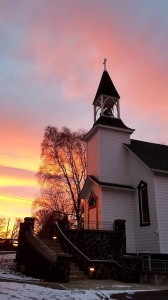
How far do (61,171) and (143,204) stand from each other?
434 inches

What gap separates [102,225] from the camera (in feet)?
60.1

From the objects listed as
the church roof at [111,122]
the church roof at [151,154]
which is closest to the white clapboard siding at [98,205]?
the church roof at [151,154]

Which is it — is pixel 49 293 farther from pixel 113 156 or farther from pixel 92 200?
pixel 113 156

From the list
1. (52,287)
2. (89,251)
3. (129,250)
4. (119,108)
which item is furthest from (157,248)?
(119,108)

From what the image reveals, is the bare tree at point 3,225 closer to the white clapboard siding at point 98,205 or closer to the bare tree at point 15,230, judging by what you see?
the bare tree at point 15,230

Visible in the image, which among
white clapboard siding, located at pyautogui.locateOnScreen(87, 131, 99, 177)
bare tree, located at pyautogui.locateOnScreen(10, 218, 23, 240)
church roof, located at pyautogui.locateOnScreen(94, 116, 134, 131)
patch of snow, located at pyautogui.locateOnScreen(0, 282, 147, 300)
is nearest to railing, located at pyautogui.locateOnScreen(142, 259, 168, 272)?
patch of snow, located at pyautogui.locateOnScreen(0, 282, 147, 300)

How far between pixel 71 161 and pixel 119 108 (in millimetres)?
7309

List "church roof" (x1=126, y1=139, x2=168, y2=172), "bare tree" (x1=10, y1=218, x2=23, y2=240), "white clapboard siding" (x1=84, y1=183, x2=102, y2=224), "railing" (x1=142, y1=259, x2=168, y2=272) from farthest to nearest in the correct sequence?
"bare tree" (x1=10, y1=218, x2=23, y2=240), "white clapboard siding" (x1=84, y1=183, x2=102, y2=224), "church roof" (x1=126, y1=139, x2=168, y2=172), "railing" (x1=142, y1=259, x2=168, y2=272)

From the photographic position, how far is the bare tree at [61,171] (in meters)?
27.3

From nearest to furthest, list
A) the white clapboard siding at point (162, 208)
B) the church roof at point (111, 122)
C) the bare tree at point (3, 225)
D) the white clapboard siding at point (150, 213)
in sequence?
the white clapboard siding at point (162, 208), the white clapboard siding at point (150, 213), the church roof at point (111, 122), the bare tree at point (3, 225)

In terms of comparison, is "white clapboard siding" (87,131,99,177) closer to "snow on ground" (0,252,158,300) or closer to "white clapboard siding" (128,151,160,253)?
"white clapboard siding" (128,151,160,253)

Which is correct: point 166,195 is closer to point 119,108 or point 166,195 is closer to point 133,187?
point 133,187

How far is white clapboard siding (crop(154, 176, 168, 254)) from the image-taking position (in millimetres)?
16516

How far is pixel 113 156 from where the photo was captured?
20891 mm
